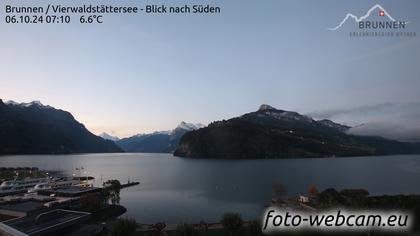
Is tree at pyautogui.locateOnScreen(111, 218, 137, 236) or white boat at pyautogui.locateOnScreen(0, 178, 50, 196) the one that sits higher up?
tree at pyautogui.locateOnScreen(111, 218, 137, 236)

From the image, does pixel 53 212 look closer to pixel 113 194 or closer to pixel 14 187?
pixel 113 194

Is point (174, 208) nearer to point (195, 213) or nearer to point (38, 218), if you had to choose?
point (195, 213)

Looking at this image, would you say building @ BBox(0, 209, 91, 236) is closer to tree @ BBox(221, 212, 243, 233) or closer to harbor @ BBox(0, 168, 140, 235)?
harbor @ BBox(0, 168, 140, 235)

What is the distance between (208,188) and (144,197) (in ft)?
64.8

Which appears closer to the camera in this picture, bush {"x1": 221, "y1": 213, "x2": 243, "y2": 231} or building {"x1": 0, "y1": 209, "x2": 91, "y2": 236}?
building {"x1": 0, "y1": 209, "x2": 91, "y2": 236}

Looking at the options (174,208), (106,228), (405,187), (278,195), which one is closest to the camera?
(106,228)

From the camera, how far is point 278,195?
73.2m

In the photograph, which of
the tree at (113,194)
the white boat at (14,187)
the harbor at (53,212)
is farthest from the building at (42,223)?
the white boat at (14,187)

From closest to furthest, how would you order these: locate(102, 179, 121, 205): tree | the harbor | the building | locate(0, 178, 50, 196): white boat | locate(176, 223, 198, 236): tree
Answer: the building < locate(176, 223, 198, 236): tree < the harbor < locate(102, 179, 121, 205): tree < locate(0, 178, 50, 196): white boat

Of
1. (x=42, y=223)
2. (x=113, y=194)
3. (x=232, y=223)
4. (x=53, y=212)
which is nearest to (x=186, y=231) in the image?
(x=232, y=223)

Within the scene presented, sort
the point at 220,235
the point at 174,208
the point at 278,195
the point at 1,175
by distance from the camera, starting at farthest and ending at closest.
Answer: the point at 1,175, the point at 278,195, the point at 174,208, the point at 220,235

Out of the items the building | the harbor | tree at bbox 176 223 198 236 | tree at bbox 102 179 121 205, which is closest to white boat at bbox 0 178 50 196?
the harbor

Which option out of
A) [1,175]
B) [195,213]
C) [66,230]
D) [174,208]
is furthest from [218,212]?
[1,175]

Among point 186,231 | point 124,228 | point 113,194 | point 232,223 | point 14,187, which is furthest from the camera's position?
point 14,187
